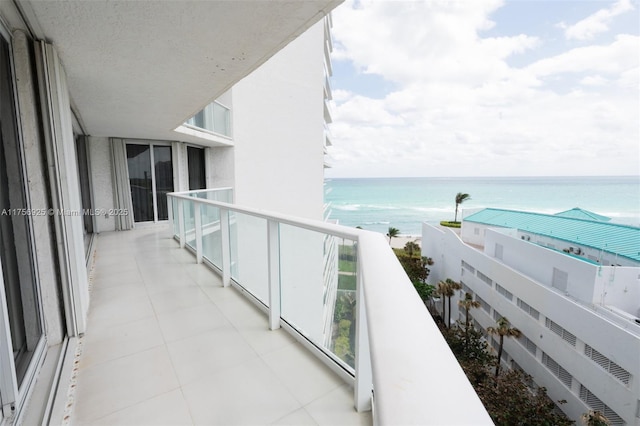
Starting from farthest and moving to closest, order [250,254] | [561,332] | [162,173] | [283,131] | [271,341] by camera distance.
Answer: [283,131] → [561,332] → [162,173] → [250,254] → [271,341]

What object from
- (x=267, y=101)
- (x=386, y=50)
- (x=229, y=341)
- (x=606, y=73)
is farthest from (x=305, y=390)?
(x=606, y=73)

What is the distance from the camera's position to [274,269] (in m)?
2.68

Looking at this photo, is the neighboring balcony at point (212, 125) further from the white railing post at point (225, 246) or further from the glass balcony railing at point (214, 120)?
the white railing post at point (225, 246)

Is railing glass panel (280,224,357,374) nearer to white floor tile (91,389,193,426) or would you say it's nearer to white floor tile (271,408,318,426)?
white floor tile (271,408,318,426)

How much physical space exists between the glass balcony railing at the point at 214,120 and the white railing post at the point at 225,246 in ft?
16.8

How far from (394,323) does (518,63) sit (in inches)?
2787

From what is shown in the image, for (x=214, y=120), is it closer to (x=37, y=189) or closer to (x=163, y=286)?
(x=163, y=286)

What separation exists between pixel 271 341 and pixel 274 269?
2.02ft

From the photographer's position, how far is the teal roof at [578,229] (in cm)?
1193

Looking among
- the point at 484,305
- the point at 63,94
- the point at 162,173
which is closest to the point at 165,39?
the point at 63,94

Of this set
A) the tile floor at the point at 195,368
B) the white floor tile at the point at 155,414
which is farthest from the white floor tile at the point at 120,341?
the white floor tile at the point at 155,414

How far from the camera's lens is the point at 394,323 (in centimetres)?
61

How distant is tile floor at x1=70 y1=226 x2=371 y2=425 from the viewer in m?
1.78

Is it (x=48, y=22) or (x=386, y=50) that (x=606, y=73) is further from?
(x=48, y=22)
